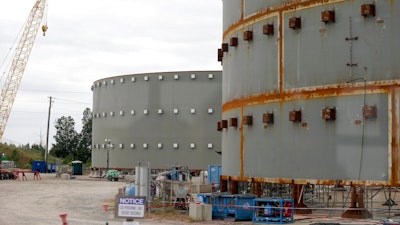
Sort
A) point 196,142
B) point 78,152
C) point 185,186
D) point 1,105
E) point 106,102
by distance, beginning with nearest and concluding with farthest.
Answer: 1. point 185,186
2. point 196,142
3. point 106,102
4. point 1,105
5. point 78,152

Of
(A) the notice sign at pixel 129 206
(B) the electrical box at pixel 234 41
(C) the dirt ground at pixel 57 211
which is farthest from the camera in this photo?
(B) the electrical box at pixel 234 41

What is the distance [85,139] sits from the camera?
171 m

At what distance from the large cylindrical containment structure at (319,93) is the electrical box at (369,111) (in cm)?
4

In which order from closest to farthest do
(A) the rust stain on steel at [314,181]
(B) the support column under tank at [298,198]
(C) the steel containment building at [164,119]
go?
(A) the rust stain on steel at [314,181] < (B) the support column under tank at [298,198] < (C) the steel containment building at [164,119]

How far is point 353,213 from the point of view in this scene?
91.6 feet

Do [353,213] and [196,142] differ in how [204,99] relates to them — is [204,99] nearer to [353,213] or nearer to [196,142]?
[196,142]

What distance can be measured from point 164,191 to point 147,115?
49930 millimetres

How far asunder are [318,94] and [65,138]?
153m

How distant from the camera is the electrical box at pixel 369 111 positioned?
27.3 meters

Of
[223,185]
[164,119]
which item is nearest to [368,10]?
[223,185]

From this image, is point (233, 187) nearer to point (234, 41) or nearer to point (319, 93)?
point (234, 41)

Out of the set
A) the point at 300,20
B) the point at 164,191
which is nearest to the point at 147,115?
the point at 164,191

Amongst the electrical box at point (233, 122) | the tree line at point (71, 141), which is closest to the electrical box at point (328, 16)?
the electrical box at point (233, 122)

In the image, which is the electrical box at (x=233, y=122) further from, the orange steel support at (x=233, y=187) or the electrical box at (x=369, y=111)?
the electrical box at (x=369, y=111)
